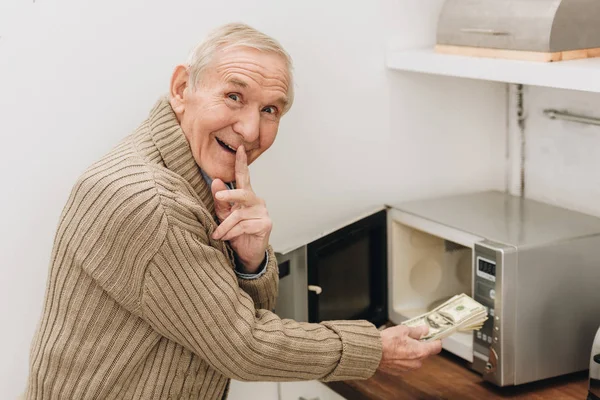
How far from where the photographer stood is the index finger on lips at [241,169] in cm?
153

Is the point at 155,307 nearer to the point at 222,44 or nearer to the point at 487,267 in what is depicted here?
the point at 222,44

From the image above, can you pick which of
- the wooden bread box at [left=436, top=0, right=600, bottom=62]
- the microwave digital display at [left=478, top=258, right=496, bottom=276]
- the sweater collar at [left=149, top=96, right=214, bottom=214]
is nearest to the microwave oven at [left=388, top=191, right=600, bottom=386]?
the microwave digital display at [left=478, top=258, right=496, bottom=276]

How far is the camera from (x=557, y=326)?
179 cm

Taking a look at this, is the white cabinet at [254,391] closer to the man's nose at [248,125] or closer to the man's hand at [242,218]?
the man's hand at [242,218]

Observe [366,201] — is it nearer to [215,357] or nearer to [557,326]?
[557,326]

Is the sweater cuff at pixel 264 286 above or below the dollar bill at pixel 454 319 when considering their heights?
above

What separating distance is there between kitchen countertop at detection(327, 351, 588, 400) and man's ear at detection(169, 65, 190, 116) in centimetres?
70

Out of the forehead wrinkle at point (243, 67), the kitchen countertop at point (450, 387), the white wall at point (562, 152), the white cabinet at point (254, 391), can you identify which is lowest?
the white cabinet at point (254, 391)

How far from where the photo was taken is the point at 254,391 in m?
2.03

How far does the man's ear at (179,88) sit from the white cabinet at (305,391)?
75 cm

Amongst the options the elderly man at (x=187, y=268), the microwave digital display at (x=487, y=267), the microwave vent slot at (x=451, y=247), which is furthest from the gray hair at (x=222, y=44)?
the microwave vent slot at (x=451, y=247)

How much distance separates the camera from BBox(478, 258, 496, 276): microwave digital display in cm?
174

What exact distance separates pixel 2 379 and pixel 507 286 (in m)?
1.06

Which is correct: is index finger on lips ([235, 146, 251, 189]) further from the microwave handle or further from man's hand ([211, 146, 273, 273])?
the microwave handle
